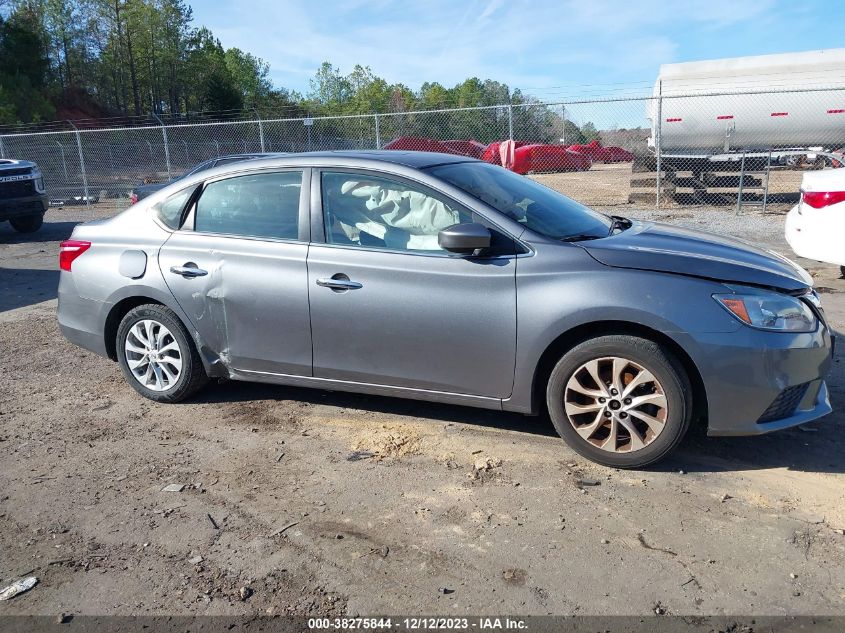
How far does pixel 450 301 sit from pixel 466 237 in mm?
369

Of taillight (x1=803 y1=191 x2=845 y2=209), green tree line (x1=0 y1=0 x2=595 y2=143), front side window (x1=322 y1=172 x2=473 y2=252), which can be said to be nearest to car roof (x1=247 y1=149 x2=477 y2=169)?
front side window (x1=322 y1=172 x2=473 y2=252)

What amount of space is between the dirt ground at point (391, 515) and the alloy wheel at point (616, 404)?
0.20m

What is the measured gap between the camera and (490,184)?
4477 millimetres

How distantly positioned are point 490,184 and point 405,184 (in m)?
0.57

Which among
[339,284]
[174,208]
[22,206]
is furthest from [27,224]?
[339,284]

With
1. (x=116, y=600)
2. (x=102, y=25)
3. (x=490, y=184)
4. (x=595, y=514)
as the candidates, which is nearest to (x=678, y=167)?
(x=490, y=184)

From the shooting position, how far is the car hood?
12.0 feet

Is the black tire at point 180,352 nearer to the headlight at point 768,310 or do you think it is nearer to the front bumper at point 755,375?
the front bumper at point 755,375

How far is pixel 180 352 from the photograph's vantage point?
15.8 feet

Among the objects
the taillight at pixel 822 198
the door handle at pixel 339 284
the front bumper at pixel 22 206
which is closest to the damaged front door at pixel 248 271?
the door handle at pixel 339 284

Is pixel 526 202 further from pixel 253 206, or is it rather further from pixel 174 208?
pixel 174 208

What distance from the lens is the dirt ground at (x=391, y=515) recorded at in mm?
2848

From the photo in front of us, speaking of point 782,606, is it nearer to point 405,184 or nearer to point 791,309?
point 791,309

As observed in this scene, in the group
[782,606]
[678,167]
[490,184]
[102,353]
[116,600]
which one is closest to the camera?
[782,606]
